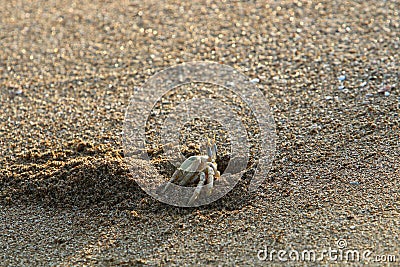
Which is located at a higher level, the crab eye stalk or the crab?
the crab eye stalk

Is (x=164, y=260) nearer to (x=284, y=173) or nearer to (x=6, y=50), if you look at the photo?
(x=284, y=173)

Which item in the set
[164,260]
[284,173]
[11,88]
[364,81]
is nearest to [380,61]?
[364,81]

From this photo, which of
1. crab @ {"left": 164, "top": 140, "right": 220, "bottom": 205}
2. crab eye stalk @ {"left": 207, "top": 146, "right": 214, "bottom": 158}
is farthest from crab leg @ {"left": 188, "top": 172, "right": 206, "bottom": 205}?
crab eye stalk @ {"left": 207, "top": 146, "right": 214, "bottom": 158}

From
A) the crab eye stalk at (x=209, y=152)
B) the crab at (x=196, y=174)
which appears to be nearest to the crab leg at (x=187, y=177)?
the crab at (x=196, y=174)

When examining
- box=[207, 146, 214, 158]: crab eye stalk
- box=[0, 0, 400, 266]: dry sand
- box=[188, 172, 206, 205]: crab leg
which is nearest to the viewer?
box=[0, 0, 400, 266]: dry sand

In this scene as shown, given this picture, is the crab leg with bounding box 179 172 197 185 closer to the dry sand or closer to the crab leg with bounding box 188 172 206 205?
the crab leg with bounding box 188 172 206 205

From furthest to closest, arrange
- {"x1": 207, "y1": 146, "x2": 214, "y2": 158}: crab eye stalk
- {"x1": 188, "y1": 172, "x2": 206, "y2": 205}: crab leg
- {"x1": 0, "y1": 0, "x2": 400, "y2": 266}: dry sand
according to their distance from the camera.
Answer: {"x1": 207, "y1": 146, "x2": 214, "y2": 158}: crab eye stalk, {"x1": 188, "y1": 172, "x2": 206, "y2": 205}: crab leg, {"x1": 0, "y1": 0, "x2": 400, "y2": 266}: dry sand
